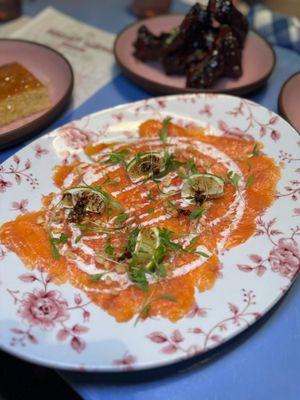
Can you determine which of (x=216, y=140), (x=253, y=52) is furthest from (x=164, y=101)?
(x=253, y=52)

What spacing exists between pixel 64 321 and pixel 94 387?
158 millimetres

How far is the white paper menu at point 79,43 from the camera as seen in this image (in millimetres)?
1904

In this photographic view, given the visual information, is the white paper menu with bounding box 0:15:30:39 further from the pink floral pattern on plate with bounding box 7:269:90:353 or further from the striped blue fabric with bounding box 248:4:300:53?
the pink floral pattern on plate with bounding box 7:269:90:353

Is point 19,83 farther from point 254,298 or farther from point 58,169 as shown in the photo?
point 254,298

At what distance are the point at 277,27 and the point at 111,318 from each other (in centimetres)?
172

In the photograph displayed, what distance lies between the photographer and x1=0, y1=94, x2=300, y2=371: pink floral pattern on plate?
91cm

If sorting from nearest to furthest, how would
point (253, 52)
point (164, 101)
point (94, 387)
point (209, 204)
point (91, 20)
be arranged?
point (94, 387), point (209, 204), point (164, 101), point (253, 52), point (91, 20)

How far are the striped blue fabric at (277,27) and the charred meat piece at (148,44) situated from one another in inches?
23.1

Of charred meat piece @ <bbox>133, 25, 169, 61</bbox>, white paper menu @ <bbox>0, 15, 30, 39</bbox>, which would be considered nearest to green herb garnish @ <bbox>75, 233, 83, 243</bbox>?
charred meat piece @ <bbox>133, 25, 169, 61</bbox>

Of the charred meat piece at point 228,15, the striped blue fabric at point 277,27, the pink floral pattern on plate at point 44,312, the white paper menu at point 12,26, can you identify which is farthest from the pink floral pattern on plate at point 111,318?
the white paper menu at point 12,26

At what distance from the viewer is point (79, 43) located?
211 centimetres

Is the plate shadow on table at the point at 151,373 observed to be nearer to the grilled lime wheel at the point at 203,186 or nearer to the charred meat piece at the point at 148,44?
the grilled lime wheel at the point at 203,186

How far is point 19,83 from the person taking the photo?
162cm

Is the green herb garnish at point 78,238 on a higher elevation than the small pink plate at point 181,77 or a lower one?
lower
